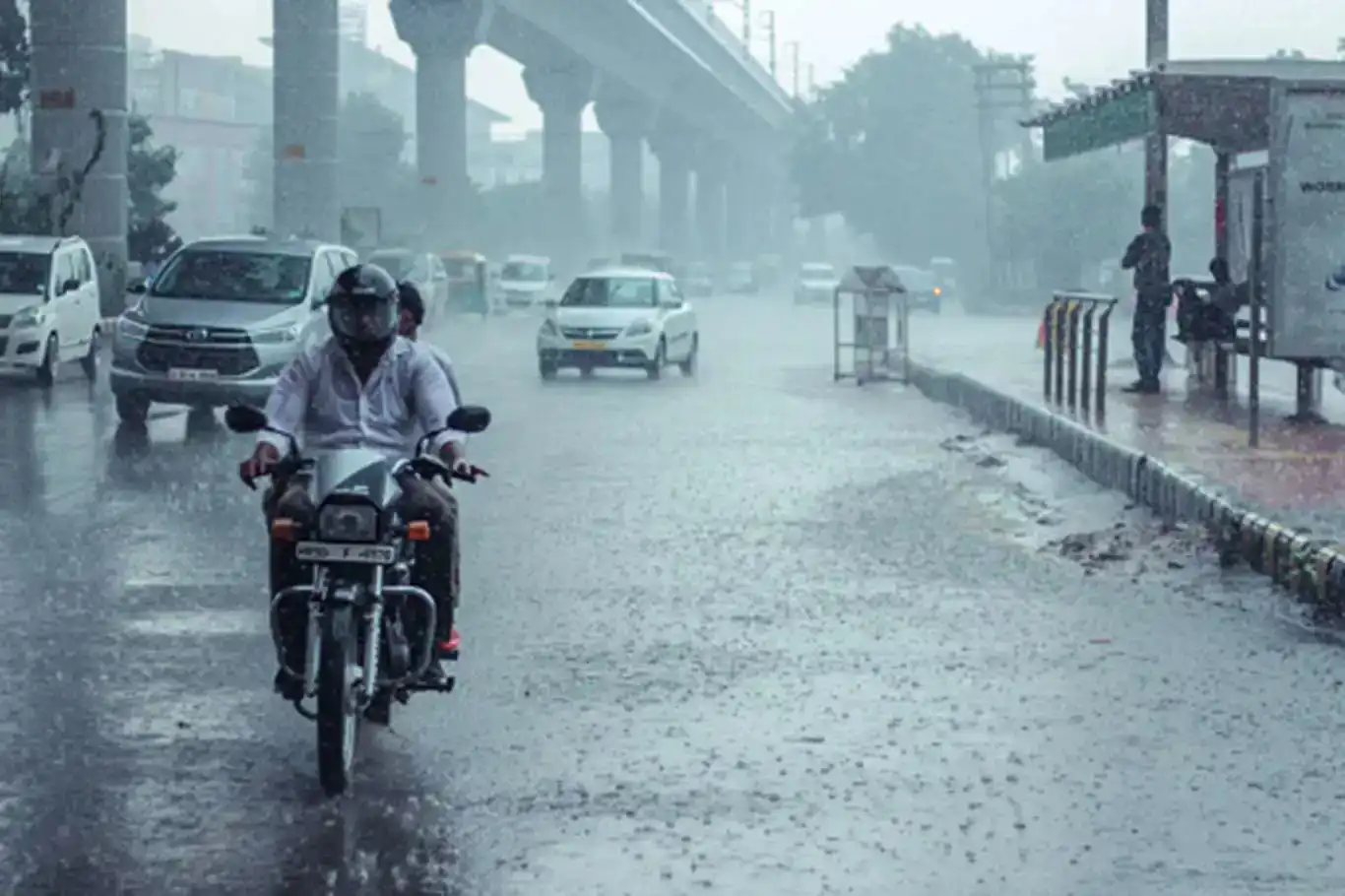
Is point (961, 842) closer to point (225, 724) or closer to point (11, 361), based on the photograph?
point (225, 724)

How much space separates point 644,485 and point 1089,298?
23.4 ft

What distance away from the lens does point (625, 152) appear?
9819cm

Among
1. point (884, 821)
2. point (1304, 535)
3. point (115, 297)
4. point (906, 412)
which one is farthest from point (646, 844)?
point (115, 297)

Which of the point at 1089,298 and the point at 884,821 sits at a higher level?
the point at 1089,298

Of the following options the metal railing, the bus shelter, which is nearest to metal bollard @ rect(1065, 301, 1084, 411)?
the metal railing

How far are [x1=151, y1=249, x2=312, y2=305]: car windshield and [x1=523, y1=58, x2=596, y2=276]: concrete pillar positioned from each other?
55746 mm

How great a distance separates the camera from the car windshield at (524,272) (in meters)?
72.1

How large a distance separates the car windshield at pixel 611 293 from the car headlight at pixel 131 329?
12.7 meters

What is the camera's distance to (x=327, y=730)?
719 cm

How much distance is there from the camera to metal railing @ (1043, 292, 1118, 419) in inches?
884

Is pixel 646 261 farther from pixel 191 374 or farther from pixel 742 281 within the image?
pixel 191 374

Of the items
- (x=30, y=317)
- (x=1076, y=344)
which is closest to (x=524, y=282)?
(x=30, y=317)

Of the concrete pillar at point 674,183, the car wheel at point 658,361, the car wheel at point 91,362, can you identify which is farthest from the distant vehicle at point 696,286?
the car wheel at point 91,362

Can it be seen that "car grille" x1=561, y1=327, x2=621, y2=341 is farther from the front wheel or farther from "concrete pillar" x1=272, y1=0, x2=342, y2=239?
the front wheel
